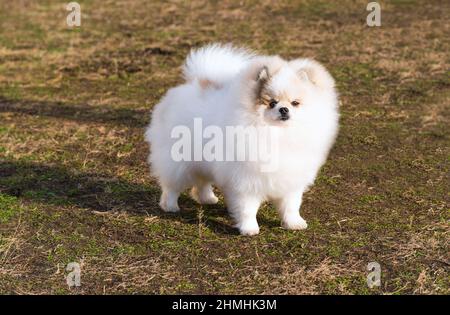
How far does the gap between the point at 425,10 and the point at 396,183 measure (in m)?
6.70

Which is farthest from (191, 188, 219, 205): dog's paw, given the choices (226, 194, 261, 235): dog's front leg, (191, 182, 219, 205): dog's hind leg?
(226, 194, 261, 235): dog's front leg

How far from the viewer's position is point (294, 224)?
A: 14.2ft

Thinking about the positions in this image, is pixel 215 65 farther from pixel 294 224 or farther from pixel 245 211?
pixel 294 224

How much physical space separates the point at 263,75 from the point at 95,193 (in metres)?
1.76

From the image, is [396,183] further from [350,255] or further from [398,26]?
[398,26]

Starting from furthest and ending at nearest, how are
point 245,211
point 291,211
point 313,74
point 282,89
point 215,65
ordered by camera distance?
1. point 215,65
2. point 291,211
3. point 245,211
4. point 313,74
5. point 282,89

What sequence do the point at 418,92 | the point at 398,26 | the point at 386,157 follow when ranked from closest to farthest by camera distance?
the point at 386,157 → the point at 418,92 → the point at 398,26

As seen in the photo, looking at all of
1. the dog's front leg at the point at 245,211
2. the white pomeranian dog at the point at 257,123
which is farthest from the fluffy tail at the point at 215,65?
the dog's front leg at the point at 245,211

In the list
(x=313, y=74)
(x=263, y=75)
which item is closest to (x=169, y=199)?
(x=263, y=75)

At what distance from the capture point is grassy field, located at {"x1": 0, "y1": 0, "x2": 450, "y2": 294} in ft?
12.5

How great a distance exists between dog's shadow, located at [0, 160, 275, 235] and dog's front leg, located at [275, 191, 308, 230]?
17 cm

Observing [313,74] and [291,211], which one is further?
[291,211]

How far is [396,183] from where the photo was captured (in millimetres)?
5090
